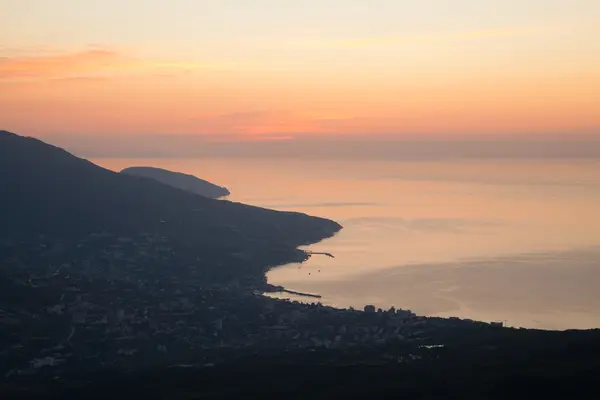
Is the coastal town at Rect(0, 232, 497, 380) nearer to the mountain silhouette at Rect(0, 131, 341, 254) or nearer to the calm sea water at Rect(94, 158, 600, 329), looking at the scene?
the calm sea water at Rect(94, 158, 600, 329)

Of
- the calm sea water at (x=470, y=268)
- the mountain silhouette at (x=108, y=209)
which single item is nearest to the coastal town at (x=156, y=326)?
the calm sea water at (x=470, y=268)

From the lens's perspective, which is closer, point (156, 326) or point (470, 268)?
point (156, 326)

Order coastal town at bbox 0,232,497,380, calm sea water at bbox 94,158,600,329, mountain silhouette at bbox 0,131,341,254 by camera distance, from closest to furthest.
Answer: coastal town at bbox 0,232,497,380, calm sea water at bbox 94,158,600,329, mountain silhouette at bbox 0,131,341,254

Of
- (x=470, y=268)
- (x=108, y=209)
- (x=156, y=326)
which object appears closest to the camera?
(x=156, y=326)

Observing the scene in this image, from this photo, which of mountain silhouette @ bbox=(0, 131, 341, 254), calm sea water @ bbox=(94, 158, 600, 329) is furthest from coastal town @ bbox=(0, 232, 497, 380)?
mountain silhouette @ bbox=(0, 131, 341, 254)

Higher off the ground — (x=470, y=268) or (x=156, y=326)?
(x=470, y=268)

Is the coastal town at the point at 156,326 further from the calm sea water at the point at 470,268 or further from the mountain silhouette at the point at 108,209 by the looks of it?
the mountain silhouette at the point at 108,209

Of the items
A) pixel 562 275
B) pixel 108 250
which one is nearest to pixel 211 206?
pixel 108 250
